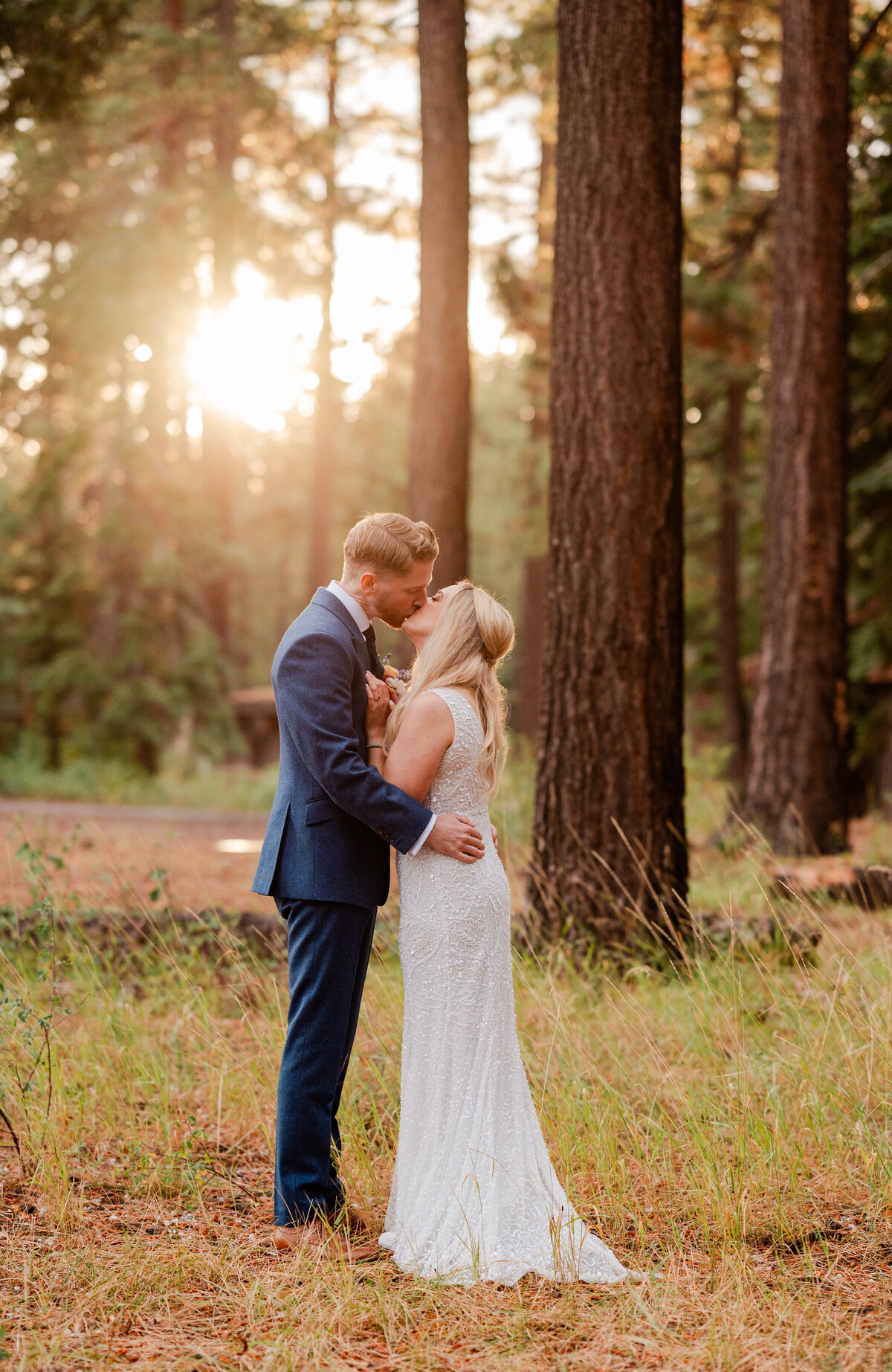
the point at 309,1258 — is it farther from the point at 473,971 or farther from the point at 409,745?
the point at 409,745

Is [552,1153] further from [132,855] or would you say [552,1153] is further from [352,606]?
[132,855]

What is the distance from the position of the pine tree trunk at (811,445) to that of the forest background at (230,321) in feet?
6.69

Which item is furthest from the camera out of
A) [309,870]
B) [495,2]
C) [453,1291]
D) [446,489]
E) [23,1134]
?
[495,2]

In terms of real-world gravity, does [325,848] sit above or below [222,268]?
below

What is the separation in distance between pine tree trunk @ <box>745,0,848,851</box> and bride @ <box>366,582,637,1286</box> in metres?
6.53

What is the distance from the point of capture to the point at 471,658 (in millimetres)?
3578

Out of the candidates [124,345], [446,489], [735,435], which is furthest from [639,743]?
[735,435]

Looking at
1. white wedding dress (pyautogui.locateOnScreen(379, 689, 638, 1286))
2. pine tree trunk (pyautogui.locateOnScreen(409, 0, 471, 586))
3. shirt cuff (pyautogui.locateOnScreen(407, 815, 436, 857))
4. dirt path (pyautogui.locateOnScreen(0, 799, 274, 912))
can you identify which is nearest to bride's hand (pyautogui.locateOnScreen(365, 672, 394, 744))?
white wedding dress (pyautogui.locateOnScreen(379, 689, 638, 1286))

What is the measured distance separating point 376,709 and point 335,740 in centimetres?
32

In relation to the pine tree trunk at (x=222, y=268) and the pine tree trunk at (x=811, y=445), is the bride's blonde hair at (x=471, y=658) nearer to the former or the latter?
the pine tree trunk at (x=811, y=445)

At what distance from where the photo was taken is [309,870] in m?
3.43

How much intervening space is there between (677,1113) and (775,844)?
565 cm

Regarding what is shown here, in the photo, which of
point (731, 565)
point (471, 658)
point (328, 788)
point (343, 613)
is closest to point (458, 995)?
point (328, 788)

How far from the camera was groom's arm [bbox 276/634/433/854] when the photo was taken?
130 inches
